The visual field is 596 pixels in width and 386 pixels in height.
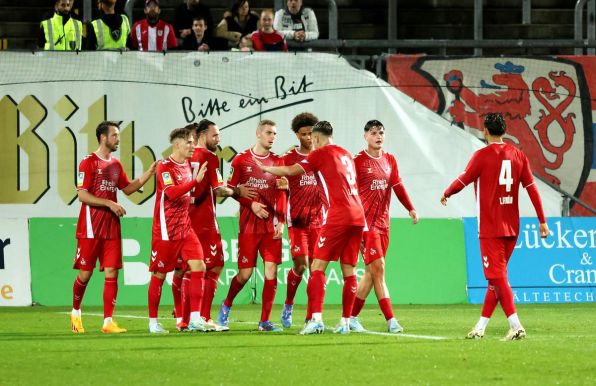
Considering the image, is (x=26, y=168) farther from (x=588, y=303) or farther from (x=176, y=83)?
(x=588, y=303)

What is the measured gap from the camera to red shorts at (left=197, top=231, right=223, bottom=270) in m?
13.4

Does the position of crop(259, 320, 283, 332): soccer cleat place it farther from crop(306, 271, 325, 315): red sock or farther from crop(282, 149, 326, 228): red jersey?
crop(282, 149, 326, 228): red jersey

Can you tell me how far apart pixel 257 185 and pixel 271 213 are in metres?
0.34

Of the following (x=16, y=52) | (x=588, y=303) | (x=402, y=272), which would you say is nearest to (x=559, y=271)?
(x=588, y=303)

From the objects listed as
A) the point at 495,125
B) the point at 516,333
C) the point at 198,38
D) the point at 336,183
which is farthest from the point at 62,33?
the point at 516,333

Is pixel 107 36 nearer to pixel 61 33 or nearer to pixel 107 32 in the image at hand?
pixel 107 32

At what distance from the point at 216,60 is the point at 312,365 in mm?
10285

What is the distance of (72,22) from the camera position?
18.9 metres

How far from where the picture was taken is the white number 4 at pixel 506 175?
1150 cm

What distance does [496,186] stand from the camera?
37.8ft

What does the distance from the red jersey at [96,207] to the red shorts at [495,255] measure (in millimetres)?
4019

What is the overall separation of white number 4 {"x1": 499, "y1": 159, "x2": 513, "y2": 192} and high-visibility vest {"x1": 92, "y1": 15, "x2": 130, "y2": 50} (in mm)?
9021

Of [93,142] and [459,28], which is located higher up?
[459,28]

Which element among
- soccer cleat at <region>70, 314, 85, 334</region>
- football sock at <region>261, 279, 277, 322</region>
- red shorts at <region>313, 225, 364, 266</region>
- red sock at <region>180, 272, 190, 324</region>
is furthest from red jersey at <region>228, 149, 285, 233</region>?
soccer cleat at <region>70, 314, 85, 334</region>
